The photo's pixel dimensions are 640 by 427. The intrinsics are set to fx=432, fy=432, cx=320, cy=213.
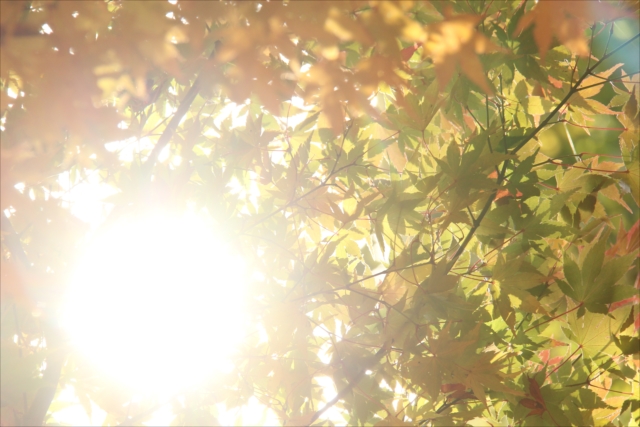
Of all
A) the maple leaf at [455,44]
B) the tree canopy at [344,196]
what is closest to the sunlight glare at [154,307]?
the tree canopy at [344,196]

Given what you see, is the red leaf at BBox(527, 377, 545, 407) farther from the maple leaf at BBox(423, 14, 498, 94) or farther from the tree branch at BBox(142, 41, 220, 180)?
the tree branch at BBox(142, 41, 220, 180)

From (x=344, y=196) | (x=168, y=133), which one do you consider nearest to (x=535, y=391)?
(x=344, y=196)

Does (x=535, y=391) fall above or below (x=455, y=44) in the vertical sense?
below

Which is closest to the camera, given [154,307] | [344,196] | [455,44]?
[455,44]

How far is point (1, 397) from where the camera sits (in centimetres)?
64

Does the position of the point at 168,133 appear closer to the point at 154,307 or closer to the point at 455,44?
the point at 154,307

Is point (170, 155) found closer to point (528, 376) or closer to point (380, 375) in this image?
point (380, 375)

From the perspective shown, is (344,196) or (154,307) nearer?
(154,307)

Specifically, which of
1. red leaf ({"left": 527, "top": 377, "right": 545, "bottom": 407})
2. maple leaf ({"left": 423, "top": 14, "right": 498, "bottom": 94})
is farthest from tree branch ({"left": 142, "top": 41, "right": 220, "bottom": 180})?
red leaf ({"left": 527, "top": 377, "right": 545, "bottom": 407})

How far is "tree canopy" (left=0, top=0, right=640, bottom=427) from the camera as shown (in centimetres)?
45

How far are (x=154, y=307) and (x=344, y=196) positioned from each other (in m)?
0.39

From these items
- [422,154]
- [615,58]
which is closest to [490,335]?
[422,154]

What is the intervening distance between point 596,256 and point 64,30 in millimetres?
810

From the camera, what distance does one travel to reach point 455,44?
43 cm
